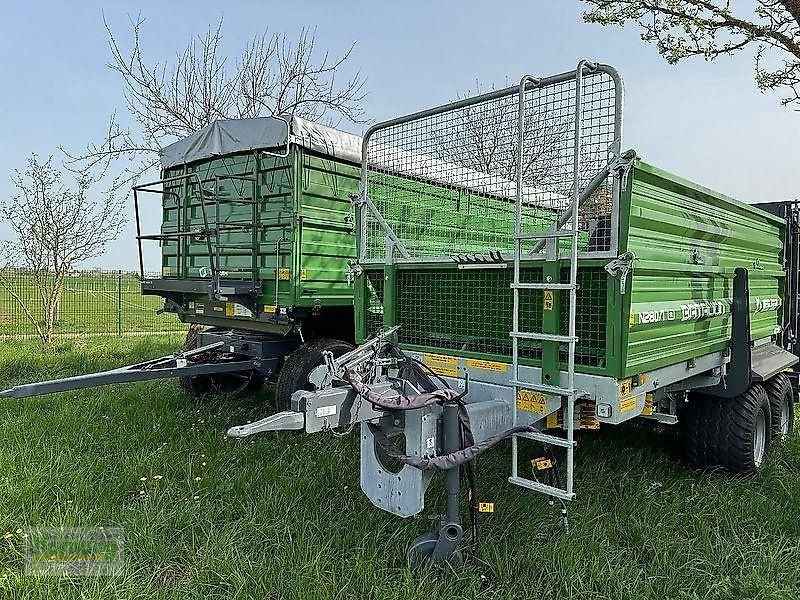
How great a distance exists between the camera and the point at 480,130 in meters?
3.85

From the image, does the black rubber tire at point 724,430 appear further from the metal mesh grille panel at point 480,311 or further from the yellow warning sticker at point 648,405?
the metal mesh grille panel at point 480,311

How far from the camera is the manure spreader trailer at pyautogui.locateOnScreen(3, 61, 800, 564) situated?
3053 mm

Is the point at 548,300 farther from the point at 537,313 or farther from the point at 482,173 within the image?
the point at 482,173

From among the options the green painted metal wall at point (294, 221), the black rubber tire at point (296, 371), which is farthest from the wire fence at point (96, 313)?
the black rubber tire at point (296, 371)

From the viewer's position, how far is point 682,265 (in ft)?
11.8

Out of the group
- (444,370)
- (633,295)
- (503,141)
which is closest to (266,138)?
(503,141)

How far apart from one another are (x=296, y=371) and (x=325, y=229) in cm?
133

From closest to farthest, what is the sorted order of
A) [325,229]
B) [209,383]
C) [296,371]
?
1. [296,371]
2. [325,229]
3. [209,383]

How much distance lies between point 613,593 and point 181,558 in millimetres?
2184

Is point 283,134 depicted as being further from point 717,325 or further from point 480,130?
point 717,325

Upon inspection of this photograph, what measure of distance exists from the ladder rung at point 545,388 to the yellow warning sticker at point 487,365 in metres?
0.15

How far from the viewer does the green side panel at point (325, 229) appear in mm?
5480

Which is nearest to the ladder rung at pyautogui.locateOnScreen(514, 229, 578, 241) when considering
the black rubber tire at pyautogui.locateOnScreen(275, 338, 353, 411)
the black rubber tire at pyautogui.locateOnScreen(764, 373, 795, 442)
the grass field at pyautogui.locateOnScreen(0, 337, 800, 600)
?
the grass field at pyautogui.locateOnScreen(0, 337, 800, 600)

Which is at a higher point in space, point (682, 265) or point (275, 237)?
point (275, 237)
